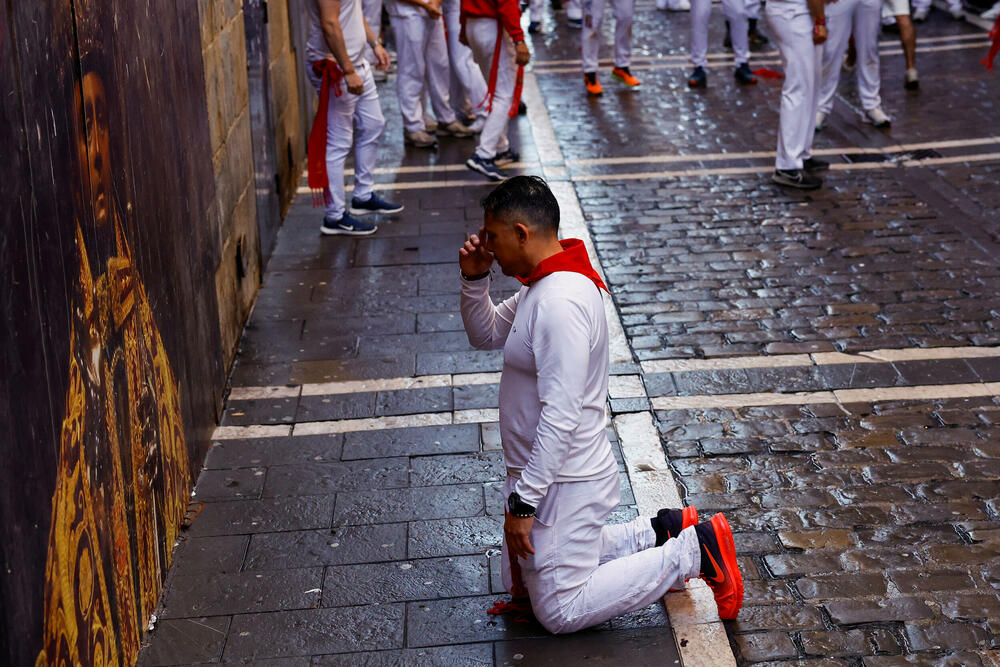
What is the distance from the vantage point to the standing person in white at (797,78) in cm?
933

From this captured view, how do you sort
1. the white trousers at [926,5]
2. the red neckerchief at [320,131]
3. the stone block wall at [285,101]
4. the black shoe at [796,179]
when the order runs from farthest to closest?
1. the white trousers at [926,5]
2. the black shoe at [796,179]
3. the stone block wall at [285,101]
4. the red neckerchief at [320,131]

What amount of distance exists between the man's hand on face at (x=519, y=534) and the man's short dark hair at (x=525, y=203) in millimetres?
1017

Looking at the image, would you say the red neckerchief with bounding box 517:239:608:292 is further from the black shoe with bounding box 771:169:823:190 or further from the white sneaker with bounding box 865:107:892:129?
the white sneaker with bounding box 865:107:892:129

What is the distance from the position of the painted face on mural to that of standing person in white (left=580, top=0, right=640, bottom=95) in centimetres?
944

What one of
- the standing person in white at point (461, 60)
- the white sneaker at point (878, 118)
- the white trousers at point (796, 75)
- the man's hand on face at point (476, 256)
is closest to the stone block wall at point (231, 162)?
the man's hand on face at point (476, 256)

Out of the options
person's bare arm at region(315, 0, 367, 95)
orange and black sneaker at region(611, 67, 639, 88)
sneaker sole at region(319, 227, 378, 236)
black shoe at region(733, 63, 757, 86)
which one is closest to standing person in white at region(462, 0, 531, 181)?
sneaker sole at region(319, 227, 378, 236)

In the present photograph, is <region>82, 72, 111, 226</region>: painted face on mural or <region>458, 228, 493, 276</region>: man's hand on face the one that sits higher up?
<region>82, 72, 111, 226</region>: painted face on mural

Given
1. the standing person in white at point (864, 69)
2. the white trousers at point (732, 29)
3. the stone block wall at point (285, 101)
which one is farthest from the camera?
the white trousers at point (732, 29)

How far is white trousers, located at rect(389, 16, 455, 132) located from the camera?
36.2ft

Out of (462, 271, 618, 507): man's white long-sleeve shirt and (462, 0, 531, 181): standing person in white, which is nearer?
(462, 271, 618, 507): man's white long-sleeve shirt

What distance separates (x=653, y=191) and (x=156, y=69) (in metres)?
5.60

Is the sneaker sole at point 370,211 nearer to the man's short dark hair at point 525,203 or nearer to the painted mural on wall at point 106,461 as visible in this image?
the painted mural on wall at point 106,461

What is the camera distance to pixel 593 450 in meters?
4.18

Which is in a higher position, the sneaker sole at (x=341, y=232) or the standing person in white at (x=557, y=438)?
the standing person in white at (x=557, y=438)
